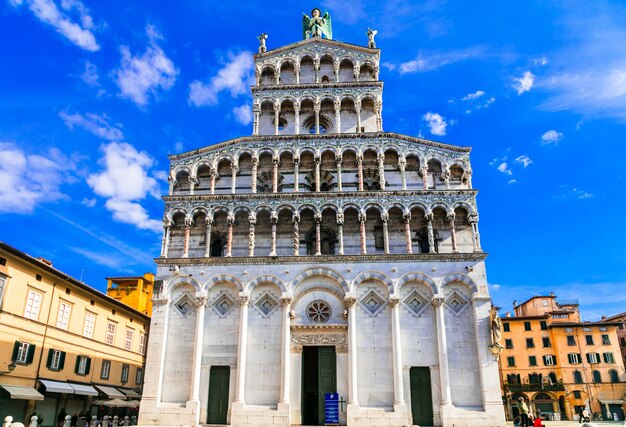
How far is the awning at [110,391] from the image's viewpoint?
31.5m

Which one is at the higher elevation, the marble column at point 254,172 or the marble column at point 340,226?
the marble column at point 254,172

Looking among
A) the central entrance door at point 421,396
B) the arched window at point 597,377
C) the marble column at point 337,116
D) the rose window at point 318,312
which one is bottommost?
the central entrance door at point 421,396

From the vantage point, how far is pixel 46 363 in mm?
26719

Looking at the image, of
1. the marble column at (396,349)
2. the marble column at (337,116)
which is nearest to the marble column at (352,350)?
the marble column at (396,349)

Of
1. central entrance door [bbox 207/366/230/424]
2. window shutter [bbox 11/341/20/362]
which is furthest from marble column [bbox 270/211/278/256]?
window shutter [bbox 11/341/20/362]

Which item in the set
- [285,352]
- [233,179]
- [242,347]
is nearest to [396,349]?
[285,352]

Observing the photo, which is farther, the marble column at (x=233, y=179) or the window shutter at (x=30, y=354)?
the marble column at (x=233, y=179)

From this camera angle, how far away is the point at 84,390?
95.1 ft

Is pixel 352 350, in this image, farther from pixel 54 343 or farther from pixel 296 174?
pixel 54 343

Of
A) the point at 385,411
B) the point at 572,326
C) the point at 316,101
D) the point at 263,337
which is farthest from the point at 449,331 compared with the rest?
the point at 572,326

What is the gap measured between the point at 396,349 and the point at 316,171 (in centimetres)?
1150

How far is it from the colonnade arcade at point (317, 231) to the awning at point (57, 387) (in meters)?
9.11

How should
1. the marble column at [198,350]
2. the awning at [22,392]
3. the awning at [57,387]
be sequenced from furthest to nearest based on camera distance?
the awning at [57,387]
the marble column at [198,350]
the awning at [22,392]

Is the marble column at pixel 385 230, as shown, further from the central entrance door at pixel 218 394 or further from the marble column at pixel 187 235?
the marble column at pixel 187 235
